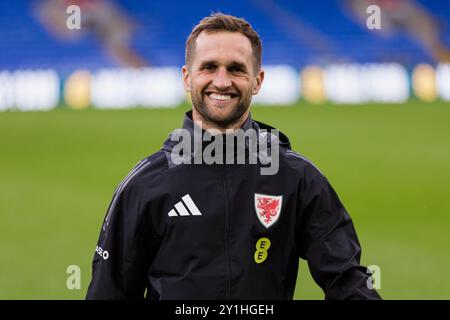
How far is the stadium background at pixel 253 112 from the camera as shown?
7375 mm

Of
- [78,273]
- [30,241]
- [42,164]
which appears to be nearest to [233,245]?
[78,273]

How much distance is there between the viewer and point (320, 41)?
2062cm

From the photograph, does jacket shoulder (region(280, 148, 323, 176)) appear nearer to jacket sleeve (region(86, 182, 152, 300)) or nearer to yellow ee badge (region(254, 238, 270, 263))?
yellow ee badge (region(254, 238, 270, 263))

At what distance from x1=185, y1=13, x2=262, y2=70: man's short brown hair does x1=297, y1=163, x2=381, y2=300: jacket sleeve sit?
0.43 meters

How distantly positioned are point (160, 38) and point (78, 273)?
15.8m

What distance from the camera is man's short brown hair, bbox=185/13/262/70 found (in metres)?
2.68

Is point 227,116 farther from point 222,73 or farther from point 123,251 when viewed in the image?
point 123,251

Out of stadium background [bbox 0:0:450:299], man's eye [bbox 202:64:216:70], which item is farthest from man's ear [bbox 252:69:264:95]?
stadium background [bbox 0:0:450:299]

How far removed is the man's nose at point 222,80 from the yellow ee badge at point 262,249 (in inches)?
19.4

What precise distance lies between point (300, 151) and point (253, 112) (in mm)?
3503

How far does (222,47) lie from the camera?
2645 mm

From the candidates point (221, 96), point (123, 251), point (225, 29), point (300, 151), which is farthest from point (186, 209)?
point (300, 151)

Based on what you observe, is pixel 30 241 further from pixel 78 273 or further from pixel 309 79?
pixel 309 79


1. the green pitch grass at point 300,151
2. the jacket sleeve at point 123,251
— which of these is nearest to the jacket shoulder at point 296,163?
the jacket sleeve at point 123,251
